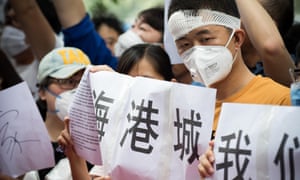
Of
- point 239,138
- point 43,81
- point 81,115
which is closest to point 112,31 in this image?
point 43,81

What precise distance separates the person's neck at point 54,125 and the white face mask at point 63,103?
5 cm

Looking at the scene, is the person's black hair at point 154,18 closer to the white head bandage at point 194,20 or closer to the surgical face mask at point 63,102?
the surgical face mask at point 63,102

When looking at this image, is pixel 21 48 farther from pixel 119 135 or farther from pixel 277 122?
pixel 277 122

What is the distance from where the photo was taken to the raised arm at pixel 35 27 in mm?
5043

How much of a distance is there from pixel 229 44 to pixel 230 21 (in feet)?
0.39

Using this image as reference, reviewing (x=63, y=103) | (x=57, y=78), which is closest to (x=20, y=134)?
(x=63, y=103)

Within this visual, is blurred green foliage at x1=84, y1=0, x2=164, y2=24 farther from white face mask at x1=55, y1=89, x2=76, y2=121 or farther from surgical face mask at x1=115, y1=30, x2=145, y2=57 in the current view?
white face mask at x1=55, y1=89, x2=76, y2=121

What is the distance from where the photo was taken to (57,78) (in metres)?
4.33

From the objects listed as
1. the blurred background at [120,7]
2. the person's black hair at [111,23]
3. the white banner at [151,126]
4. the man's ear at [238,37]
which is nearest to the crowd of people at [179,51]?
the man's ear at [238,37]

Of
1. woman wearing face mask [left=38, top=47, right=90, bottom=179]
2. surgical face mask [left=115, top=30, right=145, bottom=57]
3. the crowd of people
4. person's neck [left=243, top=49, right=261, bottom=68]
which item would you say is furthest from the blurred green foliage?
person's neck [left=243, top=49, right=261, bottom=68]

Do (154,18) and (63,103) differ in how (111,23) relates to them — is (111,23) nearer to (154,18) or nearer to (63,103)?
(154,18)

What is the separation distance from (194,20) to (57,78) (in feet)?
4.10

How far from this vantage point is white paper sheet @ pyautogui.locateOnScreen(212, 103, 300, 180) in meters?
2.57

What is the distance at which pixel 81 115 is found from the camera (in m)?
3.55
